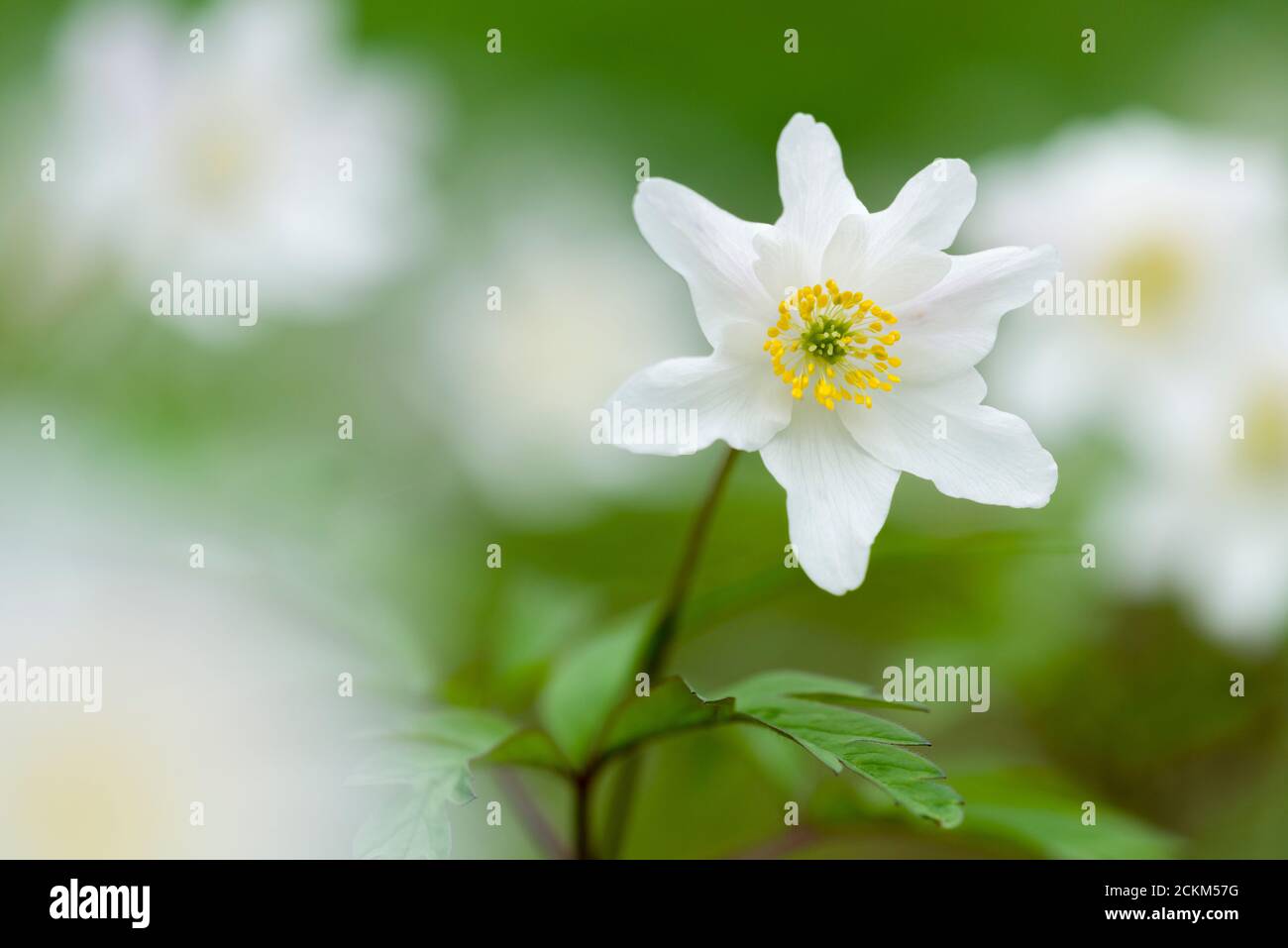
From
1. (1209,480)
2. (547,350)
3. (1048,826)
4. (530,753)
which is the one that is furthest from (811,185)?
(547,350)

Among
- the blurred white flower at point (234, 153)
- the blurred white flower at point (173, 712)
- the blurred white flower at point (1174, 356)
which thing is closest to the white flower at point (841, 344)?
the blurred white flower at point (173, 712)

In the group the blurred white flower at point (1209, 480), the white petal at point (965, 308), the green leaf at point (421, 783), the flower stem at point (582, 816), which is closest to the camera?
the green leaf at point (421, 783)

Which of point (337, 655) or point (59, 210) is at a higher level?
point (59, 210)

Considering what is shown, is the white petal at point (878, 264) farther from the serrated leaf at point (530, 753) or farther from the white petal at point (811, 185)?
the serrated leaf at point (530, 753)

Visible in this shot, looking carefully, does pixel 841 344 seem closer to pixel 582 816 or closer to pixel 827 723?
pixel 827 723
